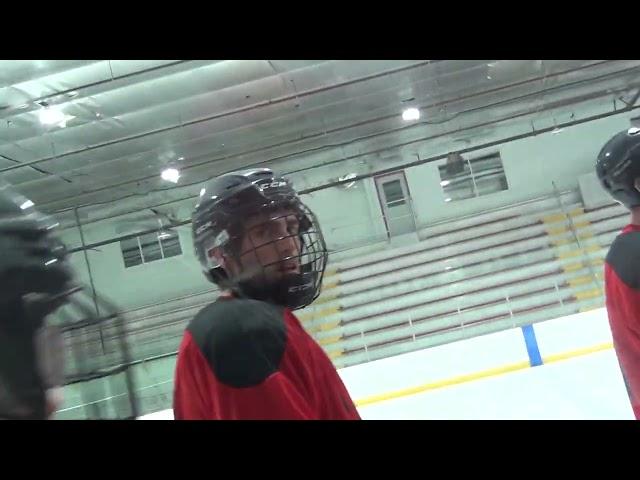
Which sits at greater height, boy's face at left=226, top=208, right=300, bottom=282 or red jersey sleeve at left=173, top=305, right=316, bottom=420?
boy's face at left=226, top=208, right=300, bottom=282

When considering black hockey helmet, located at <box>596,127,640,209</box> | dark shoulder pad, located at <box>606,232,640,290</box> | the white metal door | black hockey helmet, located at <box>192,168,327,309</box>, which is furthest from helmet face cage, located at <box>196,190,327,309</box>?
the white metal door

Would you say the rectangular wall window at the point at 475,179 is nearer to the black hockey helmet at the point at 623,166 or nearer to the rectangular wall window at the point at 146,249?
the rectangular wall window at the point at 146,249

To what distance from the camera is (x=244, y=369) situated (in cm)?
60

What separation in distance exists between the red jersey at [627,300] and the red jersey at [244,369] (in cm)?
66

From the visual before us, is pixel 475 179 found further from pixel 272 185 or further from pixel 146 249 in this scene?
pixel 272 185

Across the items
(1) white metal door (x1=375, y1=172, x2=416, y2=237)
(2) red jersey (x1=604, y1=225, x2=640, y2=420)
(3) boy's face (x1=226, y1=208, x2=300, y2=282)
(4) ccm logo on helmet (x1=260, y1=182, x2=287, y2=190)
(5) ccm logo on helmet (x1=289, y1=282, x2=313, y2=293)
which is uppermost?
(1) white metal door (x1=375, y1=172, x2=416, y2=237)

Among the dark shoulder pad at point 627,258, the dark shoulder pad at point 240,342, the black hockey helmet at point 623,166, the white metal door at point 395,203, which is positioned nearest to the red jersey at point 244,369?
the dark shoulder pad at point 240,342

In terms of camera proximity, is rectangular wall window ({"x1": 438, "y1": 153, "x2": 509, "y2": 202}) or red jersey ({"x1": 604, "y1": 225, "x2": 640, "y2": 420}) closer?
red jersey ({"x1": 604, "y1": 225, "x2": 640, "y2": 420})

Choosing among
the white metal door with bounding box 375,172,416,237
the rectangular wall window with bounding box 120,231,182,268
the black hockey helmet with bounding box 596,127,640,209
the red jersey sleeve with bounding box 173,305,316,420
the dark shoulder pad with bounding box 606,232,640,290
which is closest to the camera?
the red jersey sleeve with bounding box 173,305,316,420

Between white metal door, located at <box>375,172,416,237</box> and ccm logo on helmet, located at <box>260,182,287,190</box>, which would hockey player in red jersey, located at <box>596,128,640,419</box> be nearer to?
ccm logo on helmet, located at <box>260,182,287,190</box>

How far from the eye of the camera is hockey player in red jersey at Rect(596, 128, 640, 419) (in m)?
1.04

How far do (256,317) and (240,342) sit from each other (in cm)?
3
